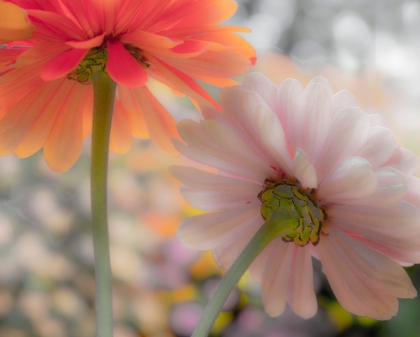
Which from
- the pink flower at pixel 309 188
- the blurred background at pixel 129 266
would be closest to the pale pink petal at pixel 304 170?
the pink flower at pixel 309 188

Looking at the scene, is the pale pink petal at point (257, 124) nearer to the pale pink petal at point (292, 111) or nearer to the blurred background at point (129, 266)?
the pale pink petal at point (292, 111)

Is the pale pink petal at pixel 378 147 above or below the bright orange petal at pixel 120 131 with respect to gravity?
below

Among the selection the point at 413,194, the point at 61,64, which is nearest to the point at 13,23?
the point at 61,64

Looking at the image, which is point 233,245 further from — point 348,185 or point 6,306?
point 6,306

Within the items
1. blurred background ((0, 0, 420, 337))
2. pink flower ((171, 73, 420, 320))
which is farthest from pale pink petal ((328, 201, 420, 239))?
blurred background ((0, 0, 420, 337))

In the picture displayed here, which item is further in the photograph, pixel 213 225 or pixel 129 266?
pixel 129 266

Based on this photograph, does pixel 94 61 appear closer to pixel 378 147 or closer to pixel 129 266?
pixel 378 147

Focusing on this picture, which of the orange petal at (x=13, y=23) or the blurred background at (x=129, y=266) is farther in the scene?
the blurred background at (x=129, y=266)

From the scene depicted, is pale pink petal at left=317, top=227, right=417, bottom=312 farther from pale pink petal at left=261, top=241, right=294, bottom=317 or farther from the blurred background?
the blurred background
